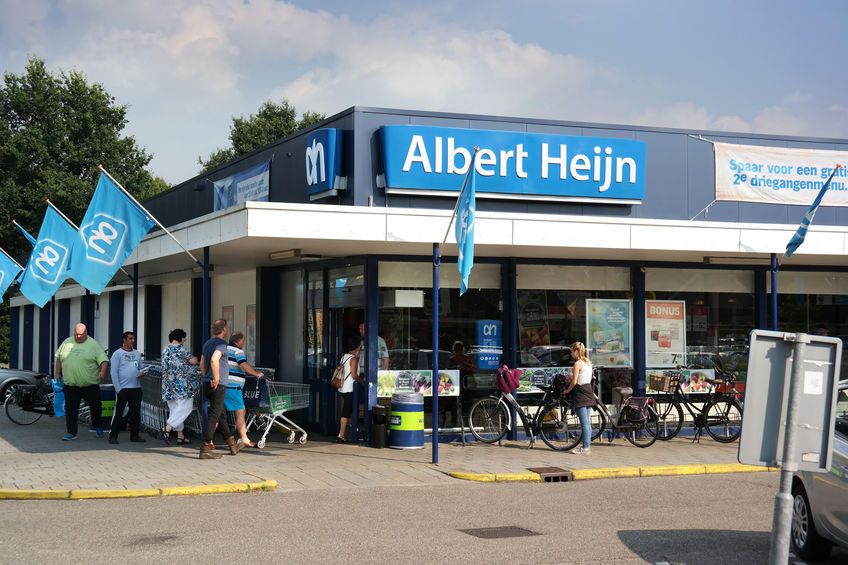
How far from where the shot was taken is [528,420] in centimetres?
1619

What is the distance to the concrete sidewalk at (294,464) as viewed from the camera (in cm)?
1224

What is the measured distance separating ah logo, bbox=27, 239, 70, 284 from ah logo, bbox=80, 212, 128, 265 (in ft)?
13.1

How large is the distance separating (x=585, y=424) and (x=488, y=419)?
5.62 ft

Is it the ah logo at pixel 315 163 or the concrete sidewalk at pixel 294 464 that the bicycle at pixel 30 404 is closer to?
the concrete sidewalk at pixel 294 464

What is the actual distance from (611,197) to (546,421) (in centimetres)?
417

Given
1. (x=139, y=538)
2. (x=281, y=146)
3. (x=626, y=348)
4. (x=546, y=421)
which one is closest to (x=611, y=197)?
(x=626, y=348)

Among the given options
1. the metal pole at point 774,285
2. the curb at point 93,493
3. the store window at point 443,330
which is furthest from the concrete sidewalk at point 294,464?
Answer: the metal pole at point 774,285

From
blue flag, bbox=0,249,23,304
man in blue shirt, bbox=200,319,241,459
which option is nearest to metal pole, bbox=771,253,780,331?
man in blue shirt, bbox=200,319,241,459

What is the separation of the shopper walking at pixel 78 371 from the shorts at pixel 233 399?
3418 mm

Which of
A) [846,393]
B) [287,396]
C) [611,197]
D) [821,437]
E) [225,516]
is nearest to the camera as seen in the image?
[821,437]

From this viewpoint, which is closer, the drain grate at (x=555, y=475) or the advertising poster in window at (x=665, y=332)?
the drain grate at (x=555, y=475)

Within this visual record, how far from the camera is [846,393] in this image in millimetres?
8711

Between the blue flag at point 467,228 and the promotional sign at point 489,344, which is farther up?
the blue flag at point 467,228

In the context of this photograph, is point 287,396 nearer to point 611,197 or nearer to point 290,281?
point 290,281
